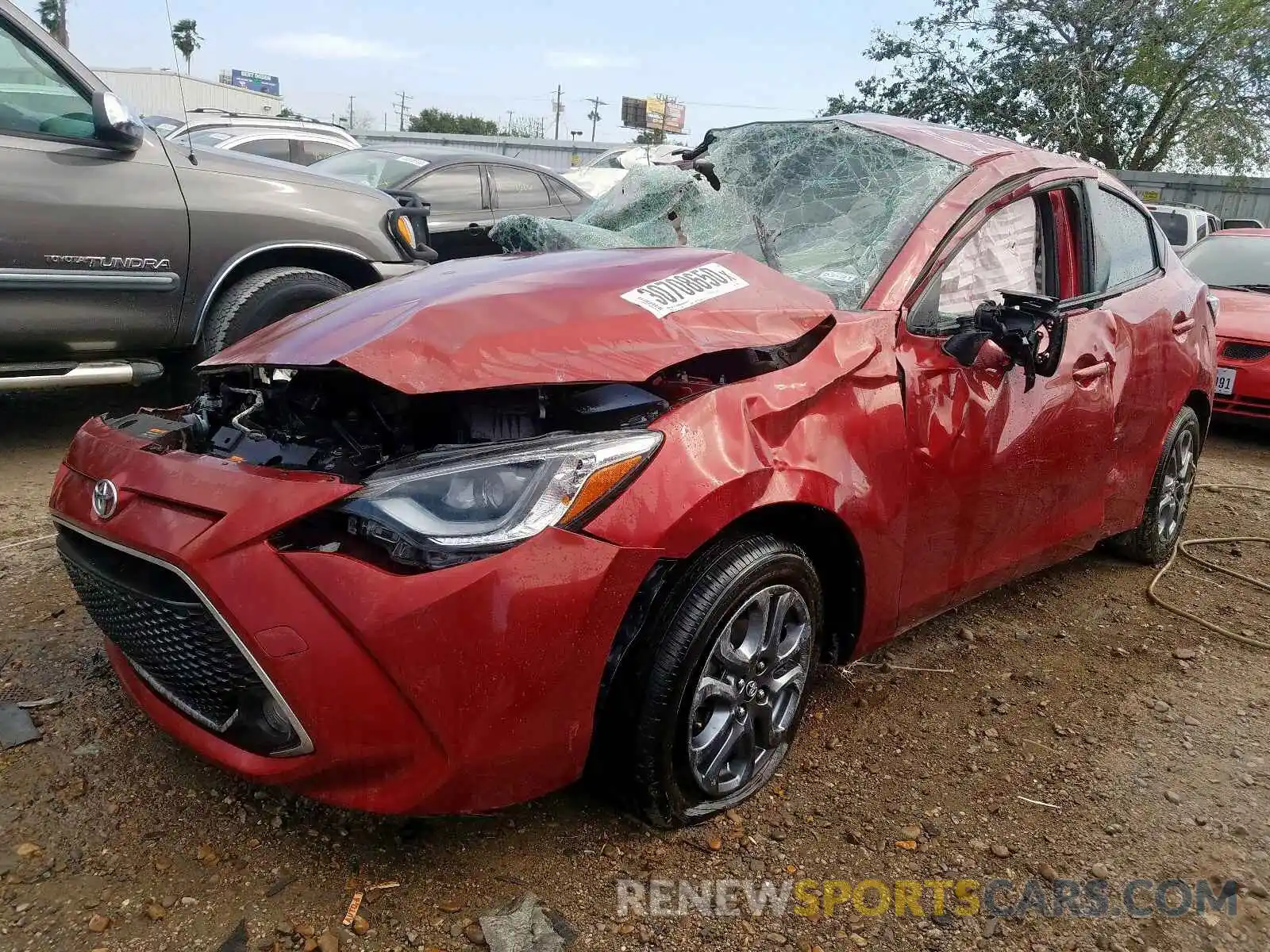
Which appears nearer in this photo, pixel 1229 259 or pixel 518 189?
pixel 1229 259

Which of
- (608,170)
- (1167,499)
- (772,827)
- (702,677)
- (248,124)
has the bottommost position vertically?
(772,827)

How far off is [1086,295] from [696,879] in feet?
7.36

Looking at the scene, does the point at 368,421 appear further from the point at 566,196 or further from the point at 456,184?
the point at 566,196

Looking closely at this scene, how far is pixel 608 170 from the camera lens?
496 inches

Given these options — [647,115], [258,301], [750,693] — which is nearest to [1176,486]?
[750,693]

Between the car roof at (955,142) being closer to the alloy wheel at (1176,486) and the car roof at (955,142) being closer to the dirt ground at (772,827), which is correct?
the alloy wheel at (1176,486)

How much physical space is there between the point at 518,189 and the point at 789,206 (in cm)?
626

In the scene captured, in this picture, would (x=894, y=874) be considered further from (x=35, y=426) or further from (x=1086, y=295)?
(x=35, y=426)

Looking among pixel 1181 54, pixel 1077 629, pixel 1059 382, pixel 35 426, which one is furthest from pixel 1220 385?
pixel 1181 54

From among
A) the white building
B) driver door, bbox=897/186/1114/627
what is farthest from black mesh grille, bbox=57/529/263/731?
the white building

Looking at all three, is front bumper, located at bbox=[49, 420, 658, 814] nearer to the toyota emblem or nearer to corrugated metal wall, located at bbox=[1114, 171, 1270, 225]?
the toyota emblem

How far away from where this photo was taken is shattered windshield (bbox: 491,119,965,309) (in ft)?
8.76

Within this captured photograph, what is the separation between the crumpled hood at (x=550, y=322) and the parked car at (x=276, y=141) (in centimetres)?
675

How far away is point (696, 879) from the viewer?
202 centimetres
